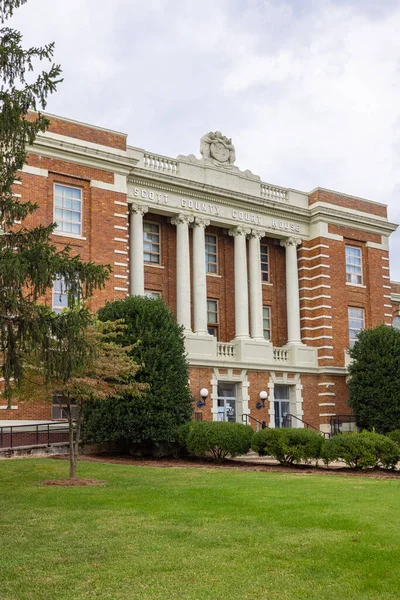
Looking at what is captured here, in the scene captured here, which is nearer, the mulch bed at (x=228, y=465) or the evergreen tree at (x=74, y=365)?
the evergreen tree at (x=74, y=365)

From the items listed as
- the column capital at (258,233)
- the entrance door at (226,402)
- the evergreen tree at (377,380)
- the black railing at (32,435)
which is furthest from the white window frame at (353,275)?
the black railing at (32,435)

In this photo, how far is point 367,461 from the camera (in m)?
21.9

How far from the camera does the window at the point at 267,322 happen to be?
40.0 metres

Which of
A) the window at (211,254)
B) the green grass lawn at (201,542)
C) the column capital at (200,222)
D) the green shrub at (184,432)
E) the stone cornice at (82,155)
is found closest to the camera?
the green grass lawn at (201,542)

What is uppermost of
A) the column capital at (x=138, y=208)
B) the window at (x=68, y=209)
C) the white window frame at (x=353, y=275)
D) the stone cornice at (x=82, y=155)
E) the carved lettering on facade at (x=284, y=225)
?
the stone cornice at (x=82, y=155)

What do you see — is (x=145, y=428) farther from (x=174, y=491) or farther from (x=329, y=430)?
(x=329, y=430)

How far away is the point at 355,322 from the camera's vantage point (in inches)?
1602

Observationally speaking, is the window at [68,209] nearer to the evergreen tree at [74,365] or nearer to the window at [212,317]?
the window at [212,317]

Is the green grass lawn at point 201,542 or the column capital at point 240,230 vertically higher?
the column capital at point 240,230

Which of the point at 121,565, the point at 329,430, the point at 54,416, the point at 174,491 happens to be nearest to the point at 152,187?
the point at 54,416

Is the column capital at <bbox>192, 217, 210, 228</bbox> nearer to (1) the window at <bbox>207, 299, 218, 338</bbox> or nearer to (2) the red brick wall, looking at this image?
(1) the window at <bbox>207, 299, 218, 338</bbox>

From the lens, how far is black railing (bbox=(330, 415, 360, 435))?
122 ft

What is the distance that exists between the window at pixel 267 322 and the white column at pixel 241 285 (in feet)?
8.67

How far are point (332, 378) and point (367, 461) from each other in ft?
54.9
